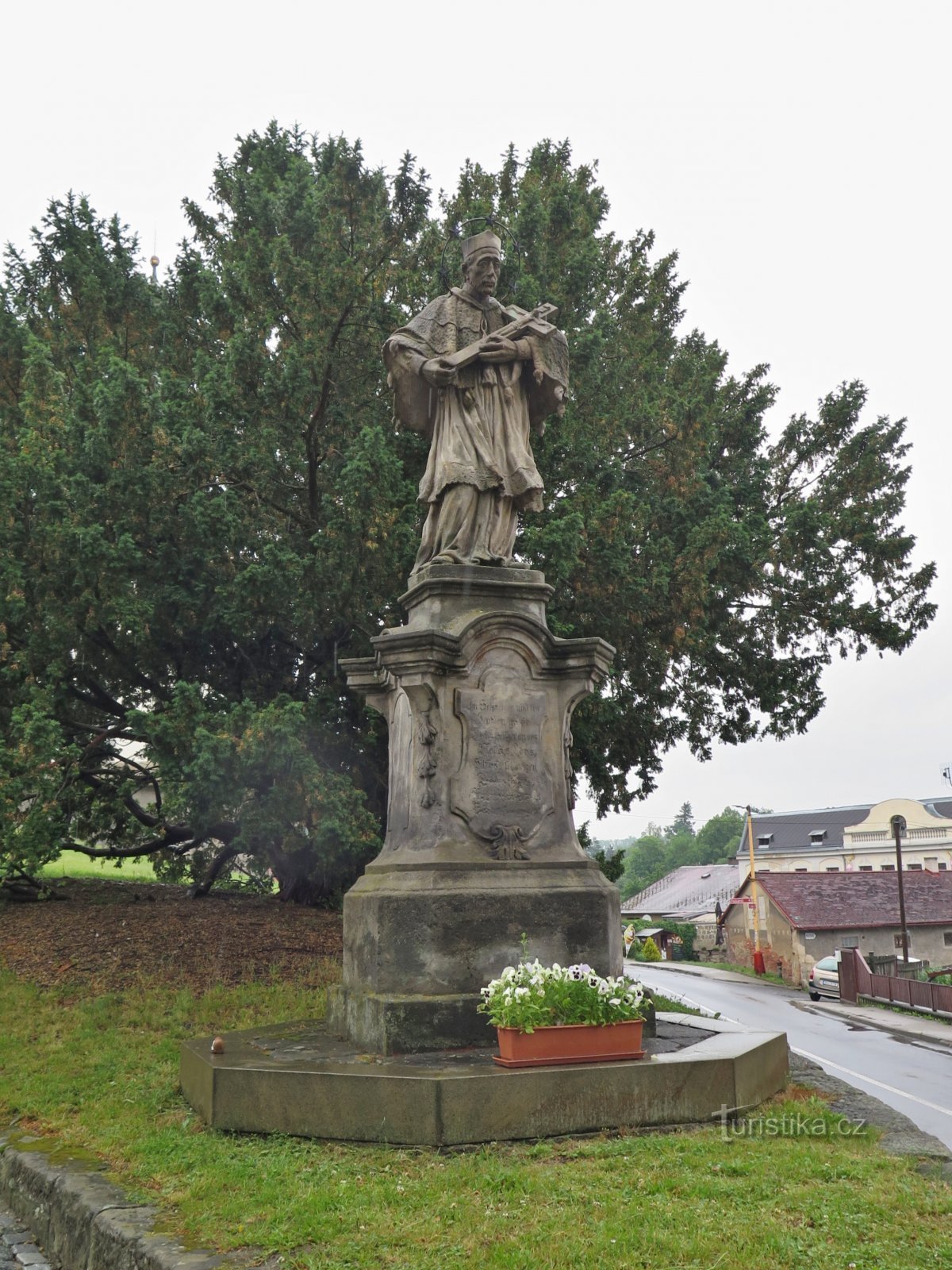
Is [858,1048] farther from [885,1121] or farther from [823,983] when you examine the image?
[823,983]

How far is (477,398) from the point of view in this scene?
28.6ft

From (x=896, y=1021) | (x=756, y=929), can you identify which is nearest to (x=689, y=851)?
(x=756, y=929)

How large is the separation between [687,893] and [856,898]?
3253 cm

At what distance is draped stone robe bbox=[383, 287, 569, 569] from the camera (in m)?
8.48

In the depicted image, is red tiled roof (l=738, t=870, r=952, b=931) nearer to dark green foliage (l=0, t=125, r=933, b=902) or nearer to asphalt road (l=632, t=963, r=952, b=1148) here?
asphalt road (l=632, t=963, r=952, b=1148)

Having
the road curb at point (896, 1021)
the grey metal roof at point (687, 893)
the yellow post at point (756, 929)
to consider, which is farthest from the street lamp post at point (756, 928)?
the grey metal roof at point (687, 893)

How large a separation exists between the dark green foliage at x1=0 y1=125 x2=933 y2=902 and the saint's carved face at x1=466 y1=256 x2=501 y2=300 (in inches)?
152

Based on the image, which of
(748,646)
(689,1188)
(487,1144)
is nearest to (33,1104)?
(487,1144)

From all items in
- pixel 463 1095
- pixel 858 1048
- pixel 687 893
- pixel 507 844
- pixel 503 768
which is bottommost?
pixel 687 893

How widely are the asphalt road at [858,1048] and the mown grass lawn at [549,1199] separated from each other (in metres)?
2.12

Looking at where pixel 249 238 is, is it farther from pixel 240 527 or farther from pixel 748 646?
pixel 748 646

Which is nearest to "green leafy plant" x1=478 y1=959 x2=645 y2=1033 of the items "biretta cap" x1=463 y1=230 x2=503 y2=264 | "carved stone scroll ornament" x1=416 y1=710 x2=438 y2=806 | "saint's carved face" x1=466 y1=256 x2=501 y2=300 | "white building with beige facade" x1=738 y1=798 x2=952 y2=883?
"carved stone scroll ornament" x1=416 y1=710 x2=438 y2=806

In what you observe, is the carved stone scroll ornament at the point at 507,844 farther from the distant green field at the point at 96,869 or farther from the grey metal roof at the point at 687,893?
the grey metal roof at the point at 687,893

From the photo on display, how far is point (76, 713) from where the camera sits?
602 inches
